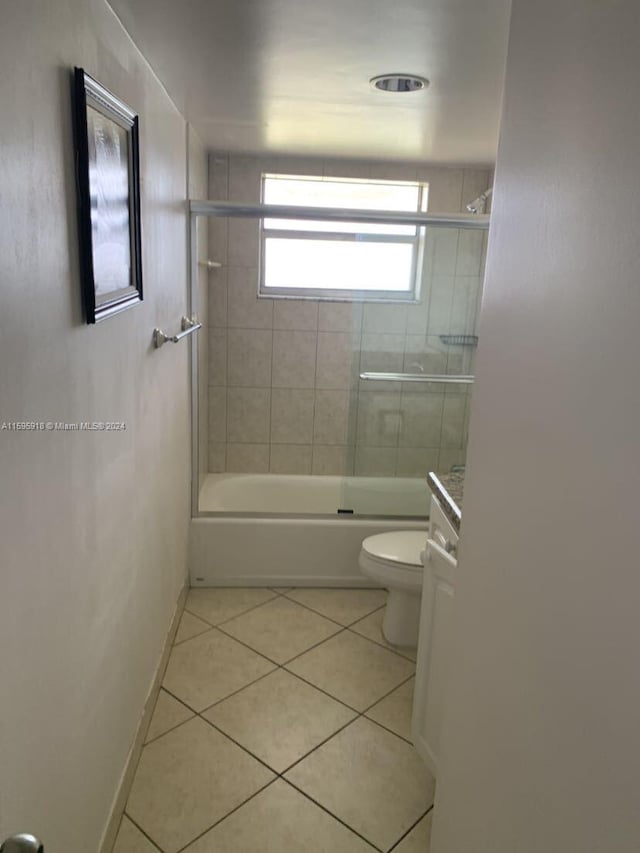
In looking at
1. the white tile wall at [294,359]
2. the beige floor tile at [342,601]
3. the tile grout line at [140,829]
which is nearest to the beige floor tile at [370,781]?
the tile grout line at [140,829]

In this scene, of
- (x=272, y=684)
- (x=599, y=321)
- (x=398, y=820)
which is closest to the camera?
(x=599, y=321)

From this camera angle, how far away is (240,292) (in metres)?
3.64

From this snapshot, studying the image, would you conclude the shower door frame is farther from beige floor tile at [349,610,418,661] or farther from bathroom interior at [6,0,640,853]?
beige floor tile at [349,610,418,661]

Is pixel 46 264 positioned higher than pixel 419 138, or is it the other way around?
pixel 419 138

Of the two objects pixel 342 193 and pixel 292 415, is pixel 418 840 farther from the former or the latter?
pixel 342 193

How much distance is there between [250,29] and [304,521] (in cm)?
215

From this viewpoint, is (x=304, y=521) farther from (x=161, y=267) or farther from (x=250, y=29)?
(x=250, y=29)

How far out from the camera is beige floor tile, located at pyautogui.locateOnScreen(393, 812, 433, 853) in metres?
1.72

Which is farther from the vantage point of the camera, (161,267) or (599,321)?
(161,267)

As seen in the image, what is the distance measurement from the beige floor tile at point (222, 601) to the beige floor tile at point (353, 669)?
0.46 metres

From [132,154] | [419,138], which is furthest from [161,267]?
[419,138]

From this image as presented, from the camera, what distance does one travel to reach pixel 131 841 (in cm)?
169

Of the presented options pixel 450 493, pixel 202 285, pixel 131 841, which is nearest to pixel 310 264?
pixel 202 285

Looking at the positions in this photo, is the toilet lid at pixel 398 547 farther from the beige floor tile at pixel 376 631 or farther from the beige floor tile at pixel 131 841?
the beige floor tile at pixel 131 841
